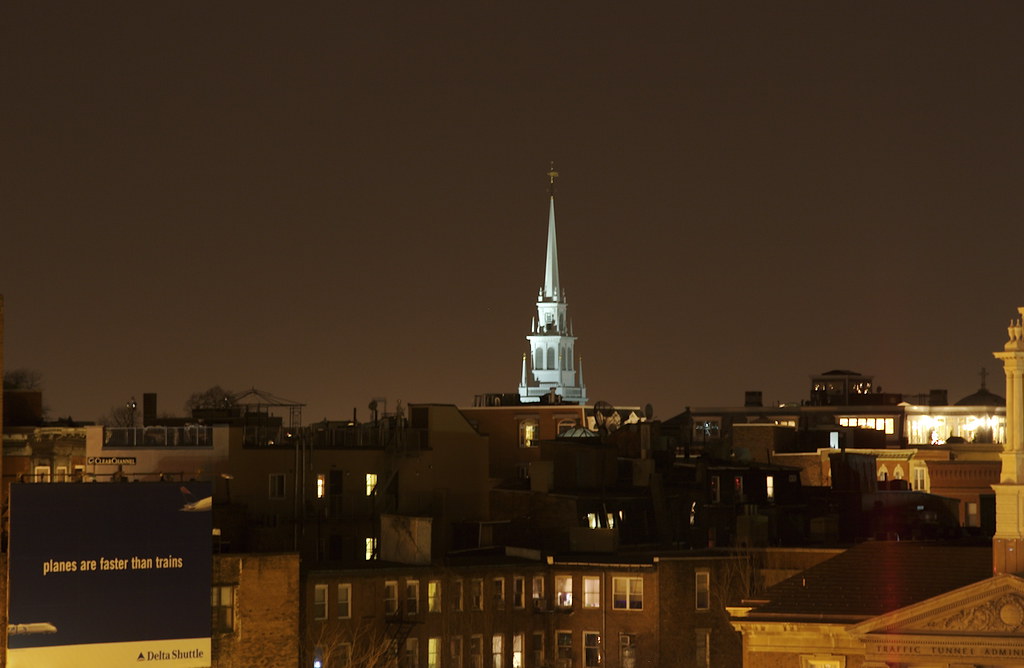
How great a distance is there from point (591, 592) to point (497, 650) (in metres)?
4.89

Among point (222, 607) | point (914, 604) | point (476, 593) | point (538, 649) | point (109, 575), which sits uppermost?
point (914, 604)

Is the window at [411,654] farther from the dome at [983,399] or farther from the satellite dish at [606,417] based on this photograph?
the dome at [983,399]

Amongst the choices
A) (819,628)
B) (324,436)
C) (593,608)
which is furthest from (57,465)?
(819,628)

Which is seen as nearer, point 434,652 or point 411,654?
point 411,654

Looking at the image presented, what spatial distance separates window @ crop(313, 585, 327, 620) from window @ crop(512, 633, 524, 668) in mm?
9988

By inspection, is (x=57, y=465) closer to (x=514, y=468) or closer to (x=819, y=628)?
(x=514, y=468)

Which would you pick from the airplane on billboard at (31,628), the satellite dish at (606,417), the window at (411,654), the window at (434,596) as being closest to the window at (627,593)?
the window at (434,596)

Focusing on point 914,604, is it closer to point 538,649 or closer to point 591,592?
point 591,592

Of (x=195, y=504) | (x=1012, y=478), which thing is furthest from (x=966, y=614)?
(x=195, y=504)

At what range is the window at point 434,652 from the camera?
281ft

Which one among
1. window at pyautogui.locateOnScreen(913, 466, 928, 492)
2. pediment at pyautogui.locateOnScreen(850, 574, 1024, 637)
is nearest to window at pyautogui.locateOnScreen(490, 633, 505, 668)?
pediment at pyautogui.locateOnScreen(850, 574, 1024, 637)

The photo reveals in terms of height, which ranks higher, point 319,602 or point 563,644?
point 319,602

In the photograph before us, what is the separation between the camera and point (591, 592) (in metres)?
89.2

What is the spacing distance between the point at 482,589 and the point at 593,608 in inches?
197
